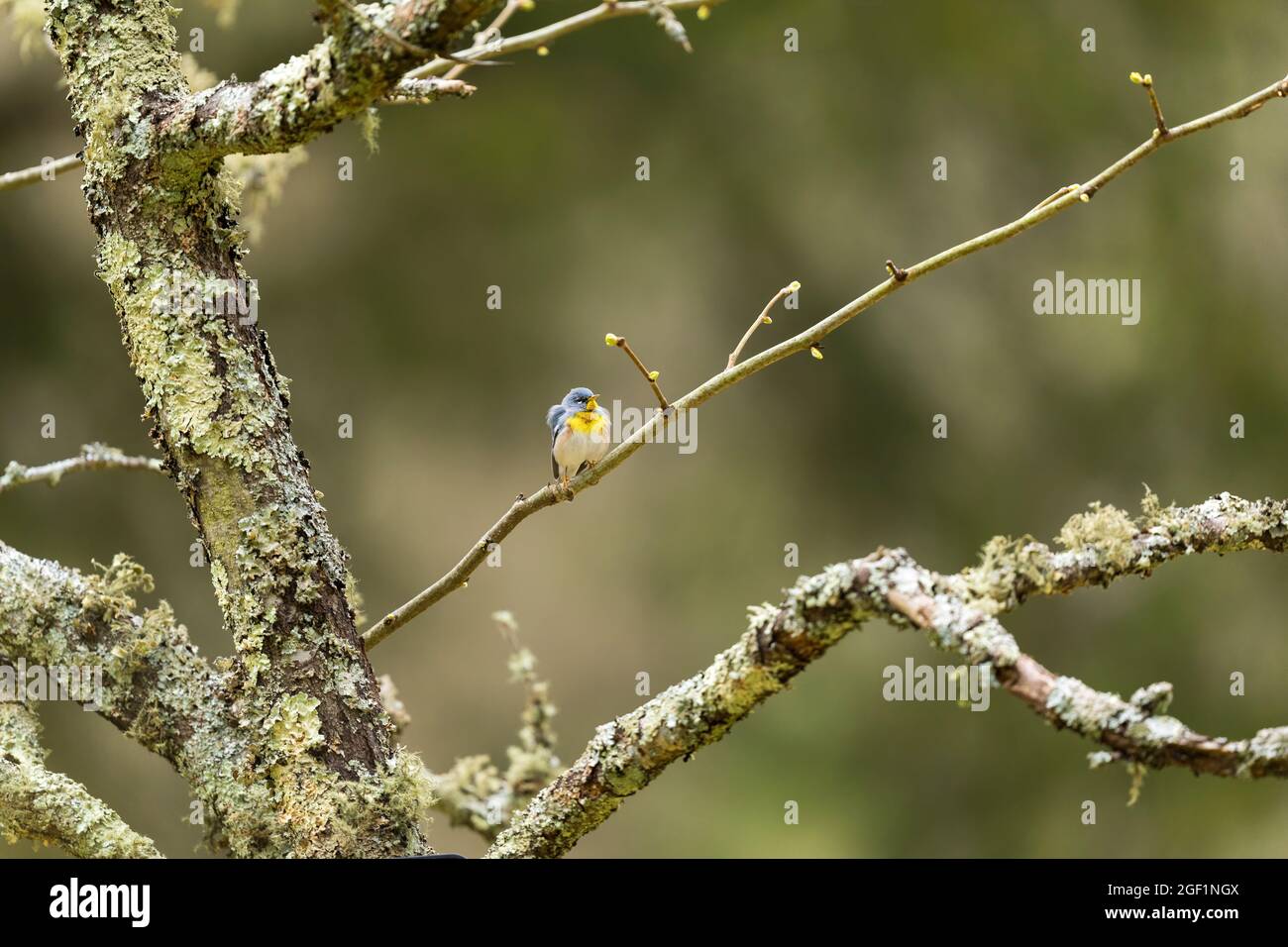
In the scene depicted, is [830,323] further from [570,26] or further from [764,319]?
[570,26]

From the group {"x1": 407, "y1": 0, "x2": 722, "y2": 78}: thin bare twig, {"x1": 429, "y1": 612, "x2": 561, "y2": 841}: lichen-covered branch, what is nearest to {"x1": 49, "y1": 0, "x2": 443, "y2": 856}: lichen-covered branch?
{"x1": 407, "y1": 0, "x2": 722, "y2": 78}: thin bare twig

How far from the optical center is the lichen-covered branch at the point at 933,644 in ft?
3.23

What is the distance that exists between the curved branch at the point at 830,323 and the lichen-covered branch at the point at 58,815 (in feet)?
1.29

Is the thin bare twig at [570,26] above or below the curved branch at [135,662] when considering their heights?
above

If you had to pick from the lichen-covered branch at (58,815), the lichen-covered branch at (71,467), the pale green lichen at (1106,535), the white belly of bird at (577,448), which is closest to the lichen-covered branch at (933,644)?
the pale green lichen at (1106,535)

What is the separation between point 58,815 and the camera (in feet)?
5.06

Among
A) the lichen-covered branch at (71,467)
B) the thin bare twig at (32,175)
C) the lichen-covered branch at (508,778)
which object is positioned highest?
the thin bare twig at (32,175)

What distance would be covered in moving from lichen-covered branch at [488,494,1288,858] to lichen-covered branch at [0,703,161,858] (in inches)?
19.3

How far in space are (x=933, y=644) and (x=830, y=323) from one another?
0.48 meters

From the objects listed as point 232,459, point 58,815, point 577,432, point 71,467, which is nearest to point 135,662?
point 58,815

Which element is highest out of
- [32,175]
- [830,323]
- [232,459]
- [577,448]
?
[32,175]

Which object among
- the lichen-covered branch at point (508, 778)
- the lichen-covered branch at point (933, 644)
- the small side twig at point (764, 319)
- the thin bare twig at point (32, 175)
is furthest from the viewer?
the lichen-covered branch at point (508, 778)

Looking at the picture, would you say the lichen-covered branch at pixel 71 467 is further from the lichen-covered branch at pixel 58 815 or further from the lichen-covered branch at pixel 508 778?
the lichen-covered branch at pixel 508 778
